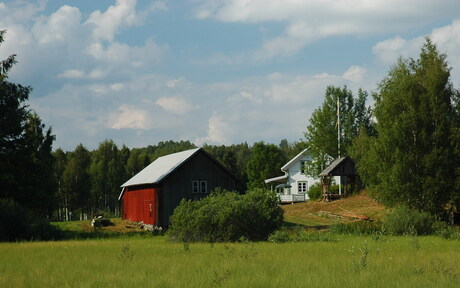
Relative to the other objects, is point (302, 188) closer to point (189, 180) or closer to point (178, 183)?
point (189, 180)

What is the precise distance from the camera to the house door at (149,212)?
181 feet

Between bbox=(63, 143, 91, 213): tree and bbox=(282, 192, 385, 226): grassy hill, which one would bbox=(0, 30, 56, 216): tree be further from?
bbox=(63, 143, 91, 213): tree

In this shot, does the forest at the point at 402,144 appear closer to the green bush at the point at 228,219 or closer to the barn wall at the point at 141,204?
the barn wall at the point at 141,204

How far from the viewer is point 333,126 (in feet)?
297

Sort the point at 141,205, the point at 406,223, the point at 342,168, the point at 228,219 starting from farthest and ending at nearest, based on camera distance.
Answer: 1. the point at 342,168
2. the point at 141,205
3. the point at 406,223
4. the point at 228,219

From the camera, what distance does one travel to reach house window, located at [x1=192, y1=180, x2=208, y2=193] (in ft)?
181

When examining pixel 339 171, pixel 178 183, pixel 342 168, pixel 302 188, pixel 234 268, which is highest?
pixel 342 168

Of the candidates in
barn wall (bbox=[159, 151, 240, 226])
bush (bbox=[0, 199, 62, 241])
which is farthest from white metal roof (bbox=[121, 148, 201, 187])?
bush (bbox=[0, 199, 62, 241])

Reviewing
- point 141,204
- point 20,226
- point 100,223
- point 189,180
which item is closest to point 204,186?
point 189,180

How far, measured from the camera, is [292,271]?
17938 mm

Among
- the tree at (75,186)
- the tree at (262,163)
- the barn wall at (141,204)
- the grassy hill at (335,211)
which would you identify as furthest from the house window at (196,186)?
the tree at (262,163)

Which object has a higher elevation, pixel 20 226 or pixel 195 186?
pixel 195 186

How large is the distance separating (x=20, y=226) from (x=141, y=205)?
20694 millimetres

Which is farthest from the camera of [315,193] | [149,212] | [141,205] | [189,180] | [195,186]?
[315,193]
